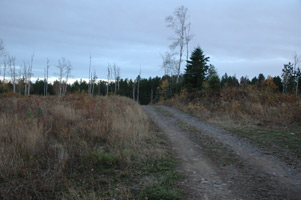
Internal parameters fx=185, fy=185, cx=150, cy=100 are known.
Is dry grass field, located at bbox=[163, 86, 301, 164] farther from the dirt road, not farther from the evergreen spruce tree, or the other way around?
the evergreen spruce tree

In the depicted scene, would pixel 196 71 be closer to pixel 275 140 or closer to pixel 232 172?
pixel 275 140

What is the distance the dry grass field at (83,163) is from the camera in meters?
3.36

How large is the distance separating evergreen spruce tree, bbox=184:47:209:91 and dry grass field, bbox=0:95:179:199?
15.4 meters

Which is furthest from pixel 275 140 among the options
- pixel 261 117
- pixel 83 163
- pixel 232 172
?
pixel 83 163

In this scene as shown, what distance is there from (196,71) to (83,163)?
1818cm

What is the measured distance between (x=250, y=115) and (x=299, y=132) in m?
3.44

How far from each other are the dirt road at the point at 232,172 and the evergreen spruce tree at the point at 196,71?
48.7 ft

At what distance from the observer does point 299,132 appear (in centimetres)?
777

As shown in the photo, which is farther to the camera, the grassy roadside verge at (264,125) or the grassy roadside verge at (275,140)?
the grassy roadside verge at (264,125)

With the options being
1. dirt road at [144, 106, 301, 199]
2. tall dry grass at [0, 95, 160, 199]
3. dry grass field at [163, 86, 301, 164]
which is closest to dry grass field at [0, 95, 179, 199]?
tall dry grass at [0, 95, 160, 199]

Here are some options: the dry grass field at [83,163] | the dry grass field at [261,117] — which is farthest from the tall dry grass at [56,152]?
the dry grass field at [261,117]

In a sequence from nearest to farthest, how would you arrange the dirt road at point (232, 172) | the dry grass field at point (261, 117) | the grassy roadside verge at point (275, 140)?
the dirt road at point (232, 172)
the grassy roadside verge at point (275, 140)
the dry grass field at point (261, 117)

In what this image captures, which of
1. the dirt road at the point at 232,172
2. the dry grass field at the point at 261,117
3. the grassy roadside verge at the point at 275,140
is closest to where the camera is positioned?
the dirt road at the point at 232,172

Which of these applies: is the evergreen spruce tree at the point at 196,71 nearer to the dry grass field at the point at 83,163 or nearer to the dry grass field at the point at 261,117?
the dry grass field at the point at 261,117
